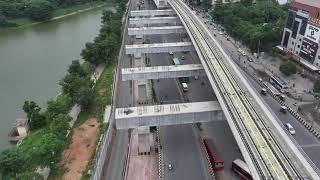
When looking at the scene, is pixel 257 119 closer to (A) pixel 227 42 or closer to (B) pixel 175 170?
(B) pixel 175 170

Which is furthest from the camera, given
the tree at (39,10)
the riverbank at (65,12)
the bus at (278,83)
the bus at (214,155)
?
the tree at (39,10)

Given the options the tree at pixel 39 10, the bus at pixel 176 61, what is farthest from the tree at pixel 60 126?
the tree at pixel 39 10

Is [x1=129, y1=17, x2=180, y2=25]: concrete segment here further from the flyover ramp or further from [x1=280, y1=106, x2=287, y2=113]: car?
[x1=280, y1=106, x2=287, y2=113]: car

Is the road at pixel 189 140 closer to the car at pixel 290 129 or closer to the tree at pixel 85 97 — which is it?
the car at pixel 290 129

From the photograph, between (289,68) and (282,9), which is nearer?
(289,68)

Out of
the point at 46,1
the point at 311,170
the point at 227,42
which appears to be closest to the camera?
the point at 311,170

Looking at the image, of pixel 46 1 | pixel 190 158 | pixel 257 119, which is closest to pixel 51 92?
pixel 190 158

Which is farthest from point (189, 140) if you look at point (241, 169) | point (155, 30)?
point (155, 30)
